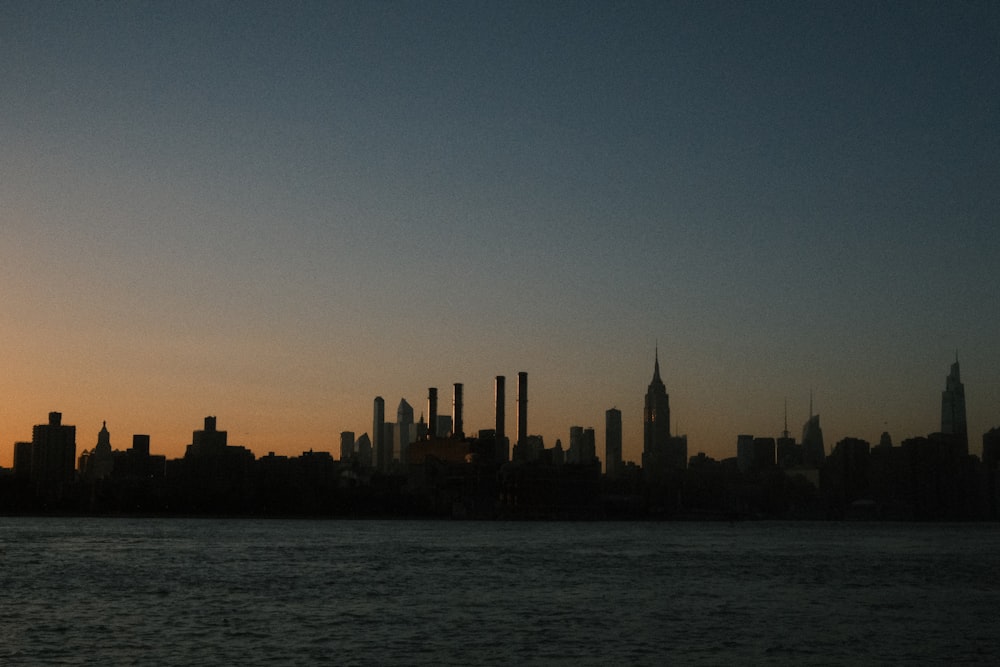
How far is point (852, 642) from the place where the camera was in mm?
62188

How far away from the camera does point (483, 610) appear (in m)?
75.5

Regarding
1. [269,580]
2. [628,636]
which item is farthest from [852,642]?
[269,580]

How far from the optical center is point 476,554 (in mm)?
150875

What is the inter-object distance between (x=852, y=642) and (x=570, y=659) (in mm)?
17041

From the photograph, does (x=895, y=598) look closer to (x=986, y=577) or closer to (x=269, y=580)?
(x=986, y=577)

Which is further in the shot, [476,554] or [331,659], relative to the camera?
[476,554]

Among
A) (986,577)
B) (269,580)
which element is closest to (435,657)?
(269,580)

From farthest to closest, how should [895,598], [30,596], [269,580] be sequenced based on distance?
[269,580] < [895,598] < [30,596]

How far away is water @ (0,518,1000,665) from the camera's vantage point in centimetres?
5616

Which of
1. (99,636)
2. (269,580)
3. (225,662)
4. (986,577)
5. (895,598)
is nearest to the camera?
(225,662)

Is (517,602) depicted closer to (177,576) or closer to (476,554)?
(177,576)

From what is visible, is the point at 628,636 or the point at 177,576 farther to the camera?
the point at 177,576

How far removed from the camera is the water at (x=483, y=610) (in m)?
56.2

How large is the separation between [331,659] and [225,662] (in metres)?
4.53
